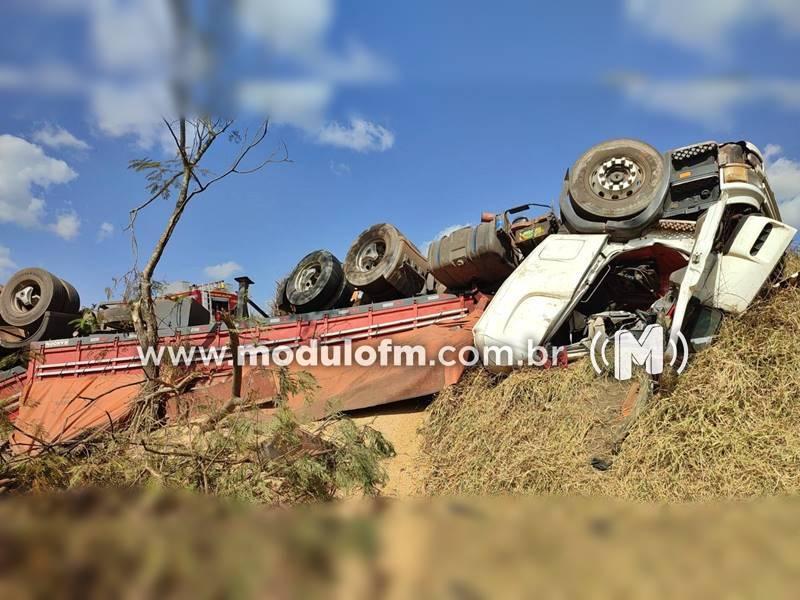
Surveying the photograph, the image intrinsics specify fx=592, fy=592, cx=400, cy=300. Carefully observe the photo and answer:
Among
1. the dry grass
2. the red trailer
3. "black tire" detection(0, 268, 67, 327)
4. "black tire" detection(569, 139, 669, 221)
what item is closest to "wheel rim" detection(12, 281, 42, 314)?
"black tire" detection(0, 268, 67, 327)

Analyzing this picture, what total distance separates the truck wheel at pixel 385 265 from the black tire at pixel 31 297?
6.16 metres

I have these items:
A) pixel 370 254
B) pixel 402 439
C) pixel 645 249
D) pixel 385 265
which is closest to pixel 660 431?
pixel 645 249

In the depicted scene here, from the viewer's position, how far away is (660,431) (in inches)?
203

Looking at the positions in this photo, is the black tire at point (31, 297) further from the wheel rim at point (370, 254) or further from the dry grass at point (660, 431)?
the dry grass at point (660, 431)

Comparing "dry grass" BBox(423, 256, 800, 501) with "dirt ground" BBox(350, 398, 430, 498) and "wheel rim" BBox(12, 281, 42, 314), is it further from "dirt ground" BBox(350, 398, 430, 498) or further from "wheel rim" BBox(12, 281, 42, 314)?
"wheel rim" BBox(12, 281, 42, 314)

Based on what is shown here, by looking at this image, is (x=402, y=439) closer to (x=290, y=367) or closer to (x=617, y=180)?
(x=290, y=367)

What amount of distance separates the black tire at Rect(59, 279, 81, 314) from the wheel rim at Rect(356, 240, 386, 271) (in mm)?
6372

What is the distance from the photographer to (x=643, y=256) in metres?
7.43

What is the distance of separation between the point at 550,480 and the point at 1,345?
11.3 metres

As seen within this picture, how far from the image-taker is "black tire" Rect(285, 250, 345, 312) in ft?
34.1

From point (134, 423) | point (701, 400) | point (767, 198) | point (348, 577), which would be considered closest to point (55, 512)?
point (348, 577)

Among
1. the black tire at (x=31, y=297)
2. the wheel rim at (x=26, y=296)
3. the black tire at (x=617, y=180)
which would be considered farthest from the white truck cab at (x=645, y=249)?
the wheel rim at (x=26, y=296)

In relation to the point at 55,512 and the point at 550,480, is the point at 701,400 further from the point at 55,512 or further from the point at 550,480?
the point at 55,512

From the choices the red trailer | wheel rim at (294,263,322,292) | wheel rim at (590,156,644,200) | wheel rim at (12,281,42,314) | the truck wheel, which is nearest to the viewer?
wheel rim at (590,156,644,200)
